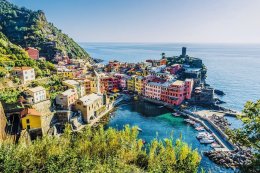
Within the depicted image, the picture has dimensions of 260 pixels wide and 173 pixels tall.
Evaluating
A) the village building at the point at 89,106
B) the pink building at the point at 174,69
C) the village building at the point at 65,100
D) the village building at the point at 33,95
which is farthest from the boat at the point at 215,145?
the pink building at the point at 174,69

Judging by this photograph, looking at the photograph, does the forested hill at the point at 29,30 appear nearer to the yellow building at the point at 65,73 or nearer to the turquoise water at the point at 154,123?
the yellow building at the point at 65,73

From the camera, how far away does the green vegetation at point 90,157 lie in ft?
67.6

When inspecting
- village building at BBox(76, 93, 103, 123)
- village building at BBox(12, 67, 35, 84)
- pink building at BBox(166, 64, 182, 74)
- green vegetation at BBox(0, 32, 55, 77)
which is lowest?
village building at BBox(76, 93, 103, 123)

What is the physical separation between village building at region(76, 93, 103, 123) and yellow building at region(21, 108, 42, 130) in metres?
12.7

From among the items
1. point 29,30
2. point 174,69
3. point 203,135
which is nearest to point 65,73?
point 174,69

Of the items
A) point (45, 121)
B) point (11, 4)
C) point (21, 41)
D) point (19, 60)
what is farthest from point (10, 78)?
point (11, 4)

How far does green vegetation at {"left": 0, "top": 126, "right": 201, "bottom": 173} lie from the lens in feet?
67.6

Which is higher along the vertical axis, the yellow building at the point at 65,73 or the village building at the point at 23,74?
the village building at the point at 23,74

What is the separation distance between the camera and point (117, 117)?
5700 centimetres

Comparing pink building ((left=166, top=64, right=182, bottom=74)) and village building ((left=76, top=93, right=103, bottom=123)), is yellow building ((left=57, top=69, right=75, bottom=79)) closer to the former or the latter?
village building ((left=76, top=93, right=103, bottom=123))

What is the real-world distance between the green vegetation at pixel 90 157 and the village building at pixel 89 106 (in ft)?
54.4

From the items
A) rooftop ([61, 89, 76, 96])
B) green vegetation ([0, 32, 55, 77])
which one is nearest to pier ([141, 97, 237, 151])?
rooftop ([61, 89, 76, 96])

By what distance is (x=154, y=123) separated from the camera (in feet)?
178

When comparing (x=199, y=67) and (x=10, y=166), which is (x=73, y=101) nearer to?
(x=10, y=166)
